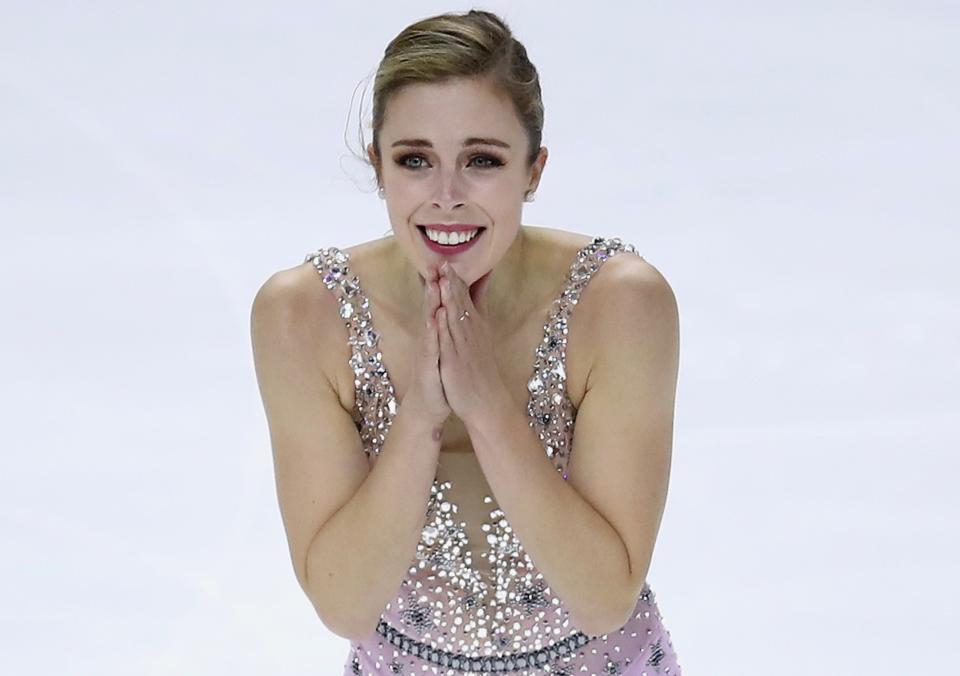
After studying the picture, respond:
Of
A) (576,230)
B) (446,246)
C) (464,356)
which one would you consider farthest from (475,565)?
(576,230)

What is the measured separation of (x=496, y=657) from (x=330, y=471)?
46cm

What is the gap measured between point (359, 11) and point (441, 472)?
359cm

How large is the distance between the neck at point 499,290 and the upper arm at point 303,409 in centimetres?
14

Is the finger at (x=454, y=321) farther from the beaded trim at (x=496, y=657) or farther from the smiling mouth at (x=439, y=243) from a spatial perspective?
the beaded trim at (x=496, y=657)

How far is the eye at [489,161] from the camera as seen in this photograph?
106 inches

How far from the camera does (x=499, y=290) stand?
118 inches

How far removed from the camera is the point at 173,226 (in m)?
5.76

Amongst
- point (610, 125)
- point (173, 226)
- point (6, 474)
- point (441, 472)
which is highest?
point (610, 125)

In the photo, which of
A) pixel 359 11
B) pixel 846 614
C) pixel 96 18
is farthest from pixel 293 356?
pixel 96 18

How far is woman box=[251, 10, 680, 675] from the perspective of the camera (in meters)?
2.66

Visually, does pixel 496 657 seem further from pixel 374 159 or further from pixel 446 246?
pixel 374 159

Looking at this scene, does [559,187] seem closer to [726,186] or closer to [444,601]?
[726,186]

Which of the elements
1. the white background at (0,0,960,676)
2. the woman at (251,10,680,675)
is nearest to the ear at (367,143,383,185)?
the woman at (251,10,680,675)

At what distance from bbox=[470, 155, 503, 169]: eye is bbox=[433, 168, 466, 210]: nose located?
5 centimetres
